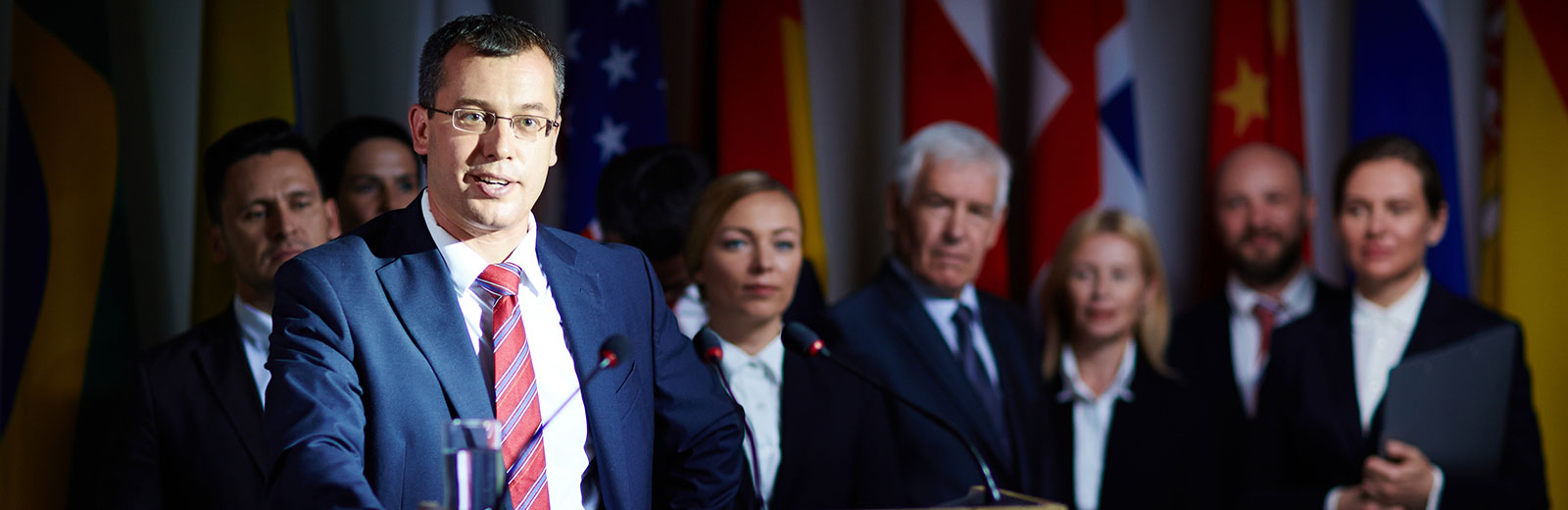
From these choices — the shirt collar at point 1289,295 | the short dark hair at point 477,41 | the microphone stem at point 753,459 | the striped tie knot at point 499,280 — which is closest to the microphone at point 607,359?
the striped tie knot at point 499,280

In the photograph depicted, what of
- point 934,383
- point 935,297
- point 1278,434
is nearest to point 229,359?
point 934,383

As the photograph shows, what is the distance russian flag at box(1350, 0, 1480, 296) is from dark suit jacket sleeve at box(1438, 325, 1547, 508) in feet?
2.97

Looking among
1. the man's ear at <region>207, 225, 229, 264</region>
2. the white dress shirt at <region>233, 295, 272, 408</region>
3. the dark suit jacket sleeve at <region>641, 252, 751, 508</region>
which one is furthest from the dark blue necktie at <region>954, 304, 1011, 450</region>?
the man's ear at <region>207, 225, 229, 264</region>

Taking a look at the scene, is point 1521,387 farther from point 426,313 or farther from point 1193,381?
point 426,313

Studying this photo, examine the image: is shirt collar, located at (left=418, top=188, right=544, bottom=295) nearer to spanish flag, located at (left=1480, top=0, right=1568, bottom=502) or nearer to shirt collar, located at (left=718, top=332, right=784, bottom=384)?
shirt collar, located at (left=718, top=332, right=784, bottom=384)

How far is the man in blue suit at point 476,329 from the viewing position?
1.76 metres

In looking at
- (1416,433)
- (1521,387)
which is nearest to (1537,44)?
(1521,387)

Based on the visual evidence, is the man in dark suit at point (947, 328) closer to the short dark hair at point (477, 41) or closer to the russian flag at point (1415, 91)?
the short dark hair at point (477, 41)

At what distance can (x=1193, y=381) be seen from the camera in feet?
12.5

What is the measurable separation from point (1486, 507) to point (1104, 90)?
1.88 meters

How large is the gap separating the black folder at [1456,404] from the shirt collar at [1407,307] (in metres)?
0.24

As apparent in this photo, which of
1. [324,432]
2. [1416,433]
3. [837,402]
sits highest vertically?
[324,432]

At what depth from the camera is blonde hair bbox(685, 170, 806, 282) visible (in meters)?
3.11

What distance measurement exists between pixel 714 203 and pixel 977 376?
934 mm
